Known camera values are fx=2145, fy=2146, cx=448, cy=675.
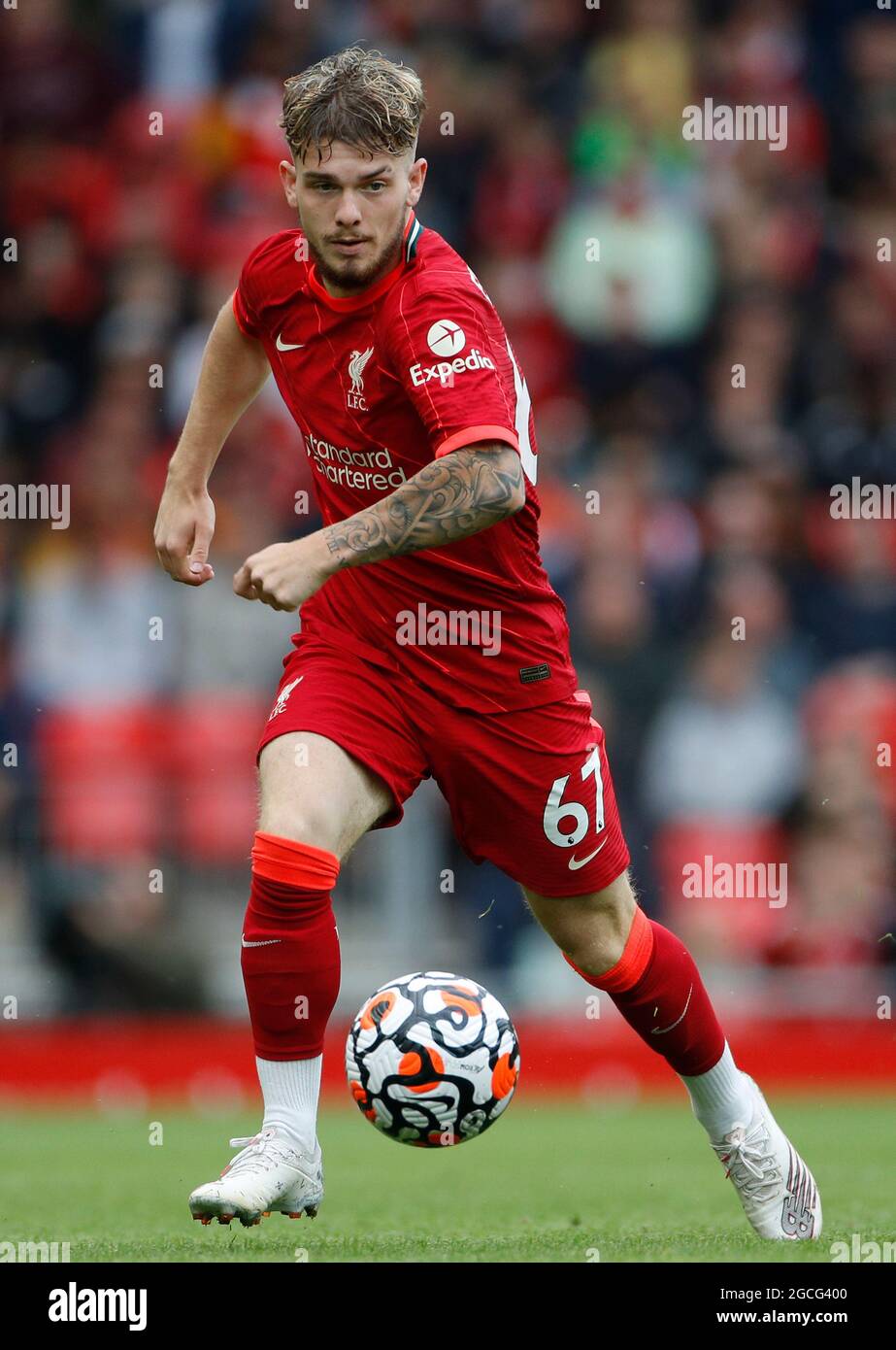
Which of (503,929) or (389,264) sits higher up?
Result: (389,264)

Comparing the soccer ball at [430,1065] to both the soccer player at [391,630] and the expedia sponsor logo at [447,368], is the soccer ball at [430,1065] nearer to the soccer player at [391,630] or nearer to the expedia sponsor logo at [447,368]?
the soccer player at [391,630]

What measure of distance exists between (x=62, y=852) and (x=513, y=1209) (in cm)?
422

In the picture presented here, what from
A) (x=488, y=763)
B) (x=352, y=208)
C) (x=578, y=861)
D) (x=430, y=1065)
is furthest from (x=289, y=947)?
(x=352, y=208)

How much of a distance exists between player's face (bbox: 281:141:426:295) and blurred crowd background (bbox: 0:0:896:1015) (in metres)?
4.93

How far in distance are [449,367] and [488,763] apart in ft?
3.14

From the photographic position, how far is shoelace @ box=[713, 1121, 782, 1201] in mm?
5277

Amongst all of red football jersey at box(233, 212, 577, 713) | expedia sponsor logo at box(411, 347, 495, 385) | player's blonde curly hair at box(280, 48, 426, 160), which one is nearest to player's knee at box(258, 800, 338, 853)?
red football jersey at box(233, 212, 577, 713)

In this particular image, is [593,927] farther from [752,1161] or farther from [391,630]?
[391,630]

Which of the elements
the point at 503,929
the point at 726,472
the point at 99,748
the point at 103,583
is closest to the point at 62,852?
the point at 99,748

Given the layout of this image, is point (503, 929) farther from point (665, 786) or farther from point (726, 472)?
point (726, 472)

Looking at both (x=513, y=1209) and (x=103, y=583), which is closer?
(x=513, y=1209)

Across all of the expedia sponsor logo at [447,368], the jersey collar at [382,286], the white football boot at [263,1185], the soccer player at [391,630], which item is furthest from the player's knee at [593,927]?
the jersey collar at [382,286]
